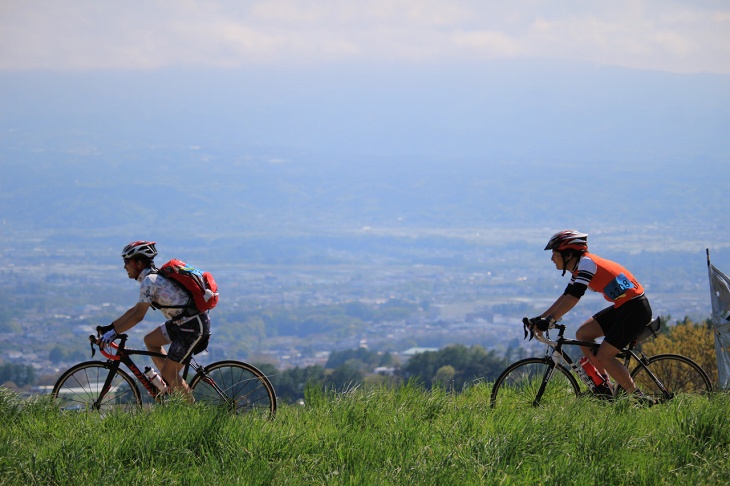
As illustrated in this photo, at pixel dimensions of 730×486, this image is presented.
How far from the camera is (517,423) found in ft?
19.6

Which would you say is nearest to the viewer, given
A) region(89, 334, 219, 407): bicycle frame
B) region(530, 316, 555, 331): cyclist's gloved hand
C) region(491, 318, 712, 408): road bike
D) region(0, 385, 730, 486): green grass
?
region(0, 385, 730, 486): green grass

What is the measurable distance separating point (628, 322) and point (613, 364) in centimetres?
35

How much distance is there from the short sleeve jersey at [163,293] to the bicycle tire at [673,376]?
12.3ft

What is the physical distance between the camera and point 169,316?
6.98 metres

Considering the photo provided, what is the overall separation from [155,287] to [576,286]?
3.25 metres

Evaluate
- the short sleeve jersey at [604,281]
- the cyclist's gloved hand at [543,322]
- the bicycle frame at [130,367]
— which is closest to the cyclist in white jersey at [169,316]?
the bicycle frame at [130,367]

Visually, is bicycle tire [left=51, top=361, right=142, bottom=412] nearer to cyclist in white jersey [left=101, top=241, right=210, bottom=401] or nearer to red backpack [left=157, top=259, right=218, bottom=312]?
cyclist in white jersey [left=101, top=241, right=210, bottom=401]

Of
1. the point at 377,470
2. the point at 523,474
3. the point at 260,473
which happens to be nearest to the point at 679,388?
the point at 523,474

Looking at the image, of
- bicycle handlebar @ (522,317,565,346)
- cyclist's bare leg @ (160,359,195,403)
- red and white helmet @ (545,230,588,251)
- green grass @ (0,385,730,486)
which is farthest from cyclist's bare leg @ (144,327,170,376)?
red and white helmet @ (545,230,588,251)

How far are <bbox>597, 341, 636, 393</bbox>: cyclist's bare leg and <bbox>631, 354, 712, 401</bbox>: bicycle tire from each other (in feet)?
1.09

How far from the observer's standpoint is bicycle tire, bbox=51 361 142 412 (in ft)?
23.0

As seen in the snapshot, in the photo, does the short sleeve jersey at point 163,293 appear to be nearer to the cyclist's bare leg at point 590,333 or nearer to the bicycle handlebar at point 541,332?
the bicycle handlebar at point 541,332

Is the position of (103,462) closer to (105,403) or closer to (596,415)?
(105,403)

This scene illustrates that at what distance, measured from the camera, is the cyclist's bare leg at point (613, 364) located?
23.2 ft
